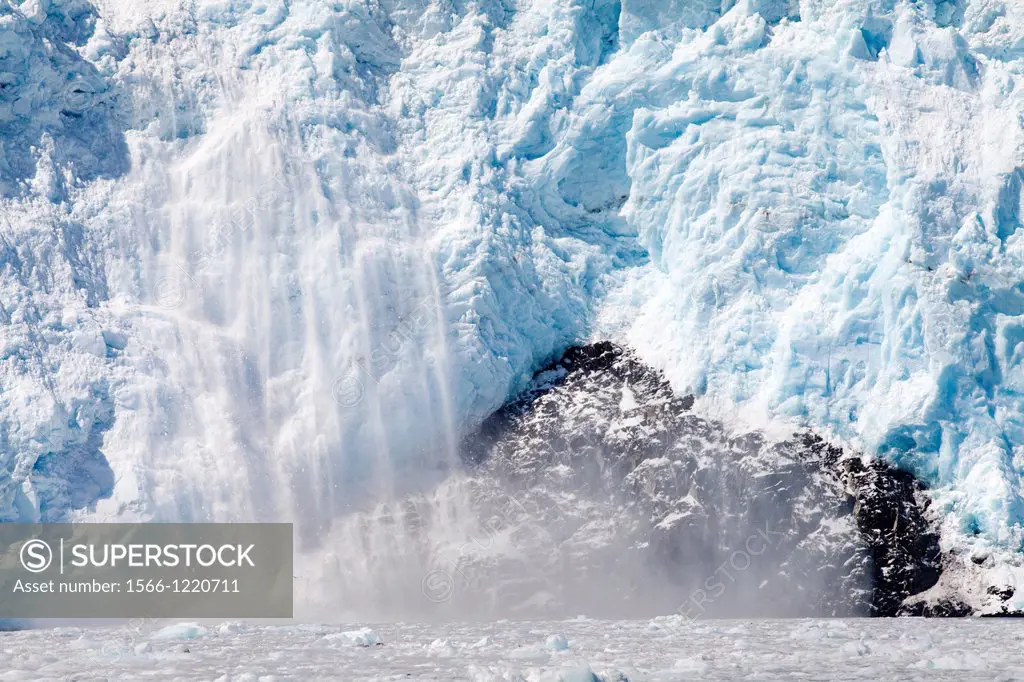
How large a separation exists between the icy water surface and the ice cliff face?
6018 mm

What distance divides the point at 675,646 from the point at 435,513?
38.0 feet

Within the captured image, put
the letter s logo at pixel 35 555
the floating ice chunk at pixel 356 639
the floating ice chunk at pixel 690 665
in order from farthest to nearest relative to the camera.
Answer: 1. the letter s logo at pixel 35 555
2. the floating ice chunk at pixel 356 639
3. the floating ice chunk at pixel 690 665

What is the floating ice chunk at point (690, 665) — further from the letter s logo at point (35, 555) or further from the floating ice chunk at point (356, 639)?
the letter s logo at point (35, 555)

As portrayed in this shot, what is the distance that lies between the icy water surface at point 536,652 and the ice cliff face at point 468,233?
6018mm

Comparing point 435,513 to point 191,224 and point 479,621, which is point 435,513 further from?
point 191,224

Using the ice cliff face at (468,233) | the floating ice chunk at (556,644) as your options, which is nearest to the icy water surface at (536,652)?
the floating ice chunk at (556,644)

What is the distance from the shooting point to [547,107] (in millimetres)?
31547

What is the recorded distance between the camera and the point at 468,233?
99.7ft

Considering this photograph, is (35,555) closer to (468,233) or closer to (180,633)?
(180,633)

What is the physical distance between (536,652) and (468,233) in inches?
580

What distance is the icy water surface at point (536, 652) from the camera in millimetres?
14602

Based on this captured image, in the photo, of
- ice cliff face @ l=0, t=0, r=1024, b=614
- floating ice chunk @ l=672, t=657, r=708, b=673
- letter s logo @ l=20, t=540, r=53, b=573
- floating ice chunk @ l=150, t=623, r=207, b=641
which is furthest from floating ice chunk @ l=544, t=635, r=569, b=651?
letter s logo @ l=20, t=540, r=53, b=573

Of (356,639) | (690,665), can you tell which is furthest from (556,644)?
(356,639)

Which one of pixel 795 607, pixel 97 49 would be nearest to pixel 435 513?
pixel 795 607
